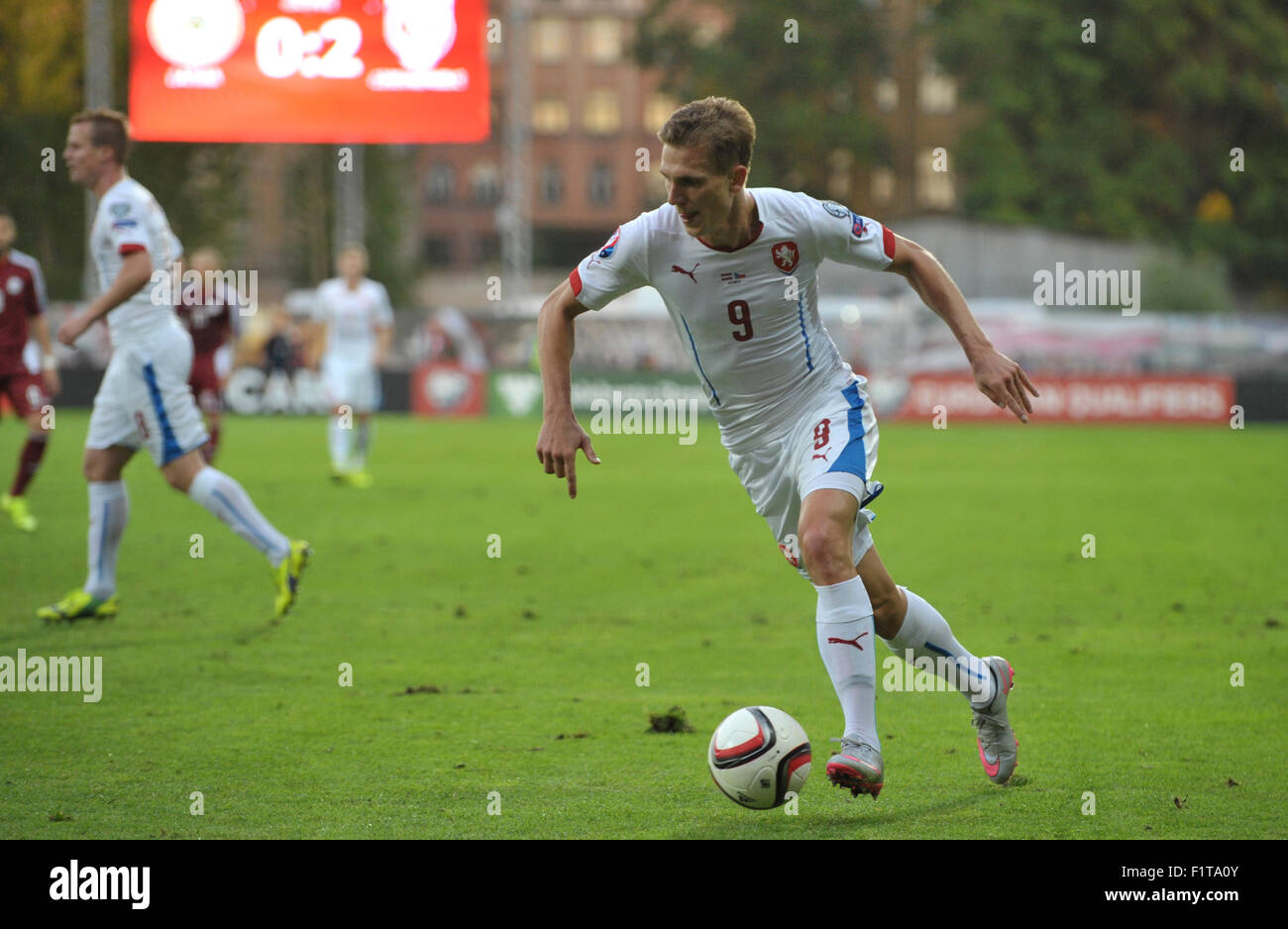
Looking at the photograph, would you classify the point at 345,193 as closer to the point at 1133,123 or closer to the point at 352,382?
the point at 352,382

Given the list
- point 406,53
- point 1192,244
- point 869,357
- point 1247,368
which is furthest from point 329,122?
point 1192,244

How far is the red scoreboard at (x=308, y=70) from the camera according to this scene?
2448cm

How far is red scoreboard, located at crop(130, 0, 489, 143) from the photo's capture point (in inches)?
964

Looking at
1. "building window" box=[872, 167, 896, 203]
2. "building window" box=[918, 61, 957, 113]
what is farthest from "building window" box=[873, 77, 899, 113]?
"building window" box=[872, 167, 896, 203]

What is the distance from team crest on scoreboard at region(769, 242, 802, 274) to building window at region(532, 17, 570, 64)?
260 feet

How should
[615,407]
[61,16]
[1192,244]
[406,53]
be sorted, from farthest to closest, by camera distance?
[1192,244], [61,16], [615,407], [406,53]

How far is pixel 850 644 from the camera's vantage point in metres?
4.93

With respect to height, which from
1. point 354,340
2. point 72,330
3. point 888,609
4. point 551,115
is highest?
point 551,115

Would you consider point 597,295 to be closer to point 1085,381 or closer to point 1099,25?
point 1085,381

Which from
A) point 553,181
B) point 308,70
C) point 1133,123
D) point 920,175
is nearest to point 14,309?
point 308,70

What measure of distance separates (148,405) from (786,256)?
13.9ft

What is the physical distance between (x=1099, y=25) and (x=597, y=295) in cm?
5228

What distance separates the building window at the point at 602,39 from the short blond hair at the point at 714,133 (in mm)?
79357

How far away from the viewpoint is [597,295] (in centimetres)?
510
